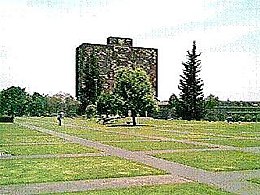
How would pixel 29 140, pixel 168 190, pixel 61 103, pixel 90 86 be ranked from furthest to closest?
pixel 61 103
pixel 90 86
pixel 29 140
pixel 168 190

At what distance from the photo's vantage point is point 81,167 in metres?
15.5

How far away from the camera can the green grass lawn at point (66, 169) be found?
13367mm

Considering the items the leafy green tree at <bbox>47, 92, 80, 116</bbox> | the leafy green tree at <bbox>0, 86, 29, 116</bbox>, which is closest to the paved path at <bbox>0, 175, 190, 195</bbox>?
the leafy green tree at <bbox>0, 86, 29, 116</bbox>

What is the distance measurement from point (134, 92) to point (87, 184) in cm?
4156

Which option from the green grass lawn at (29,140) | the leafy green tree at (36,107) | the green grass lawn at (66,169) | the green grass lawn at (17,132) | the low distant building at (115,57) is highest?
the low distant building at (115,57)

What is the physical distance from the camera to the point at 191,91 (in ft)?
255

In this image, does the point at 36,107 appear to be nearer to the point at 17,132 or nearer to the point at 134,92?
the point at 134,92

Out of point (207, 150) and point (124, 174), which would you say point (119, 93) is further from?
point (124, 174)

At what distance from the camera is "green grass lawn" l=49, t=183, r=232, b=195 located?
36.6 ft

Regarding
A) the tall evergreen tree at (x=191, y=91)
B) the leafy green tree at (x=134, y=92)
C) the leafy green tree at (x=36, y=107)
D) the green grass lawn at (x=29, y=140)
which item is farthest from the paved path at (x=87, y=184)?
the leafy green tree at (x=36, y=107)

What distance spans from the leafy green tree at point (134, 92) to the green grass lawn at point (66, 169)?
3544 cm

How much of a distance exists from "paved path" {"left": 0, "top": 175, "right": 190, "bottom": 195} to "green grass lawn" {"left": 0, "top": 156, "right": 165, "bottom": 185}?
56 cm

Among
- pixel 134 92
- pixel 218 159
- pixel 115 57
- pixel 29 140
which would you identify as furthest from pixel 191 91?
pixel 115 57

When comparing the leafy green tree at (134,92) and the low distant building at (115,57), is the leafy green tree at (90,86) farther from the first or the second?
the leafy green tree at (134,92)
